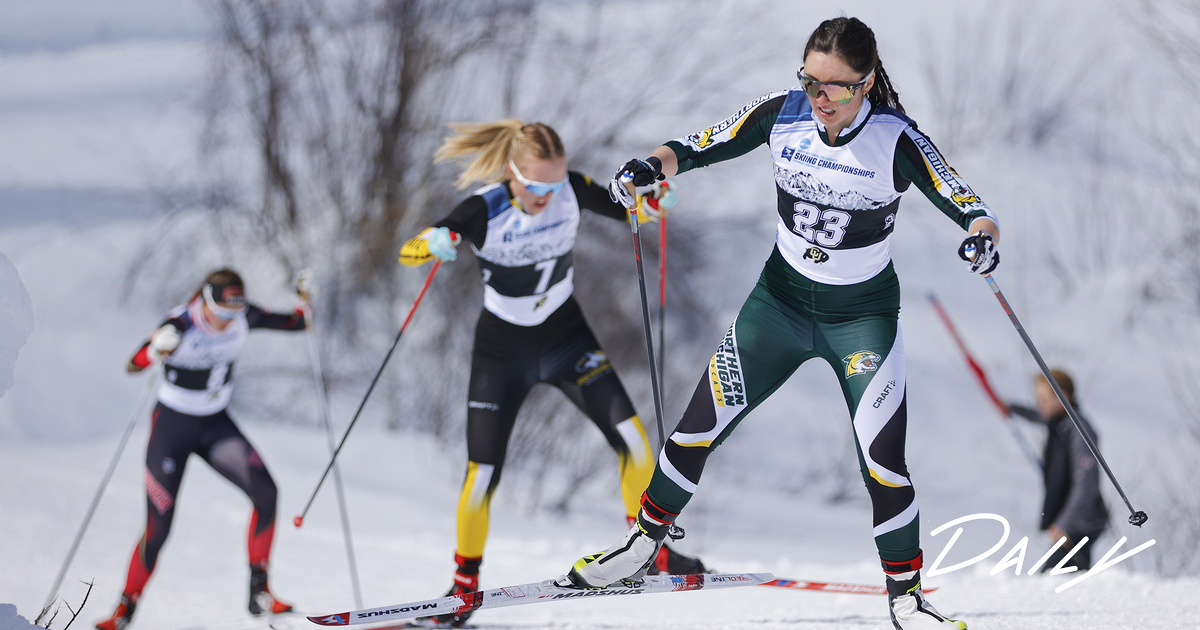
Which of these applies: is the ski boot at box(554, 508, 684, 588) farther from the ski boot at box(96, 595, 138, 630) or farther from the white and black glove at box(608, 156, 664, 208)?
the ski boot at box(96, 595, 138, 630)

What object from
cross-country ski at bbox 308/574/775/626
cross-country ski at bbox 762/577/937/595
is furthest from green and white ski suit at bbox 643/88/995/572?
cross-country ski at bbox 762/577/937/595

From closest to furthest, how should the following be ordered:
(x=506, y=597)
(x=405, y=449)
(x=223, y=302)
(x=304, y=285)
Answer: (x=506, y=597), (x=223, y=302), (x=304, y=285), (x=405, y=449)

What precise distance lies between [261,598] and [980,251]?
3.76m

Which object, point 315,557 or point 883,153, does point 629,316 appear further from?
point 883,153

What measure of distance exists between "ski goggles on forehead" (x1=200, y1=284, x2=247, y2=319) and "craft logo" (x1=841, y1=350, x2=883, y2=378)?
3.19 meters

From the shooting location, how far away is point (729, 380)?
2.89m

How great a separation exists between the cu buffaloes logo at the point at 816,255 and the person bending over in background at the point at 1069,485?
2.97m

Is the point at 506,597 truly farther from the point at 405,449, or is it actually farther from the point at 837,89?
the point at 405,449

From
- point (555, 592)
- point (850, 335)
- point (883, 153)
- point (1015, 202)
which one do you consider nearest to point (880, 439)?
point (850, 335)

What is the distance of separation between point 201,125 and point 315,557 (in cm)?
683

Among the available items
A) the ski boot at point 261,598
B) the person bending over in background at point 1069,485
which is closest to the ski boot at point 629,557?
the ski boot at point 261,598

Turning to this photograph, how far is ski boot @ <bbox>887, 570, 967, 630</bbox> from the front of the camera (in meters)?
2.82

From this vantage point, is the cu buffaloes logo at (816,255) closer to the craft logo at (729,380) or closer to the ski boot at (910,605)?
the craft logo at (729,380)

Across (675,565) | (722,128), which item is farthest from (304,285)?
(722,128)
